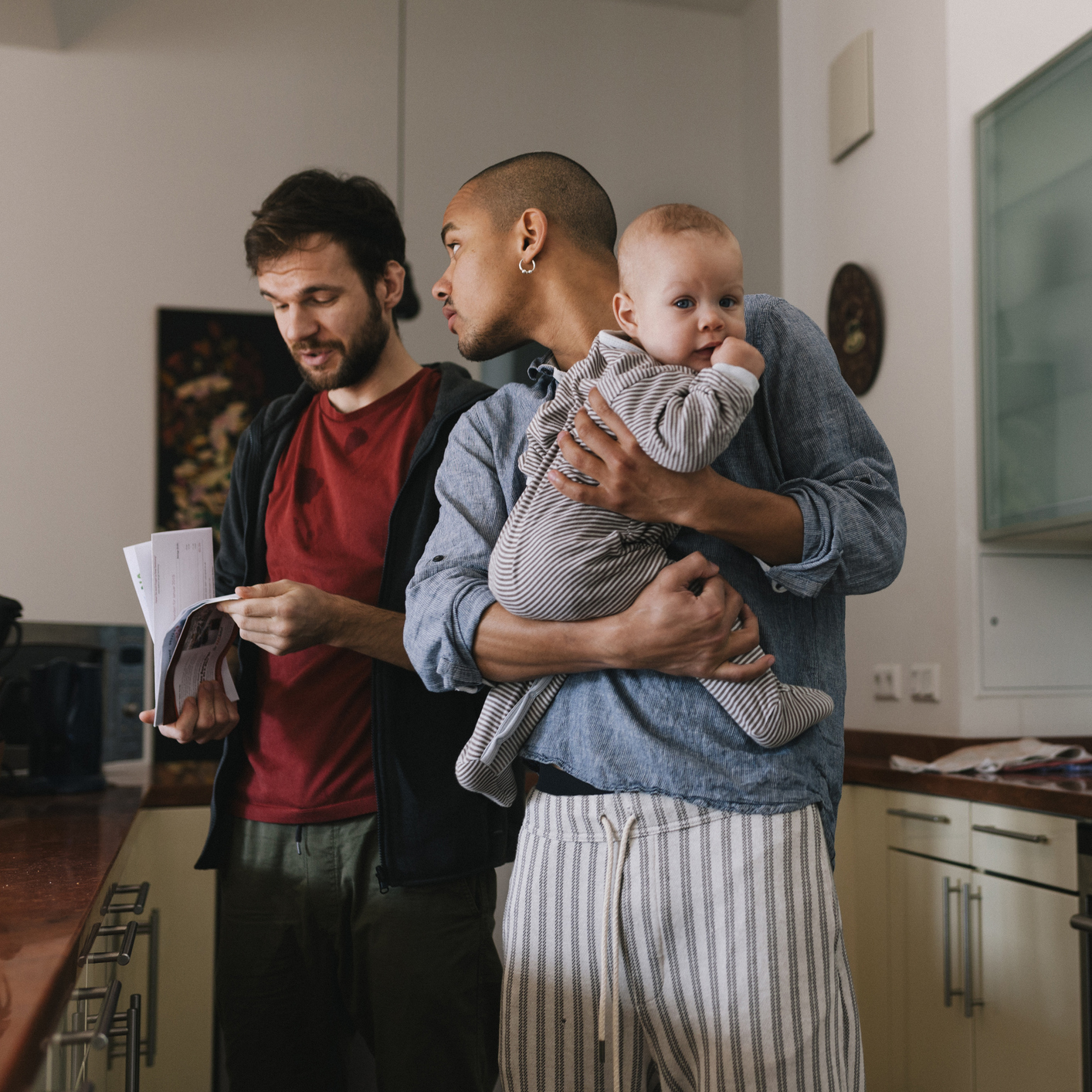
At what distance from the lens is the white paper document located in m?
1.32

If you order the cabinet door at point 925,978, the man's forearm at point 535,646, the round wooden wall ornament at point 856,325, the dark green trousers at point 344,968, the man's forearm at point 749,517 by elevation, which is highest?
the round wooden wall ornament at point 856,325

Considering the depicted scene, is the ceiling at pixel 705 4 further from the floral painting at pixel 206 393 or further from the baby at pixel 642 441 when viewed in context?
the baby at pixel 642 441

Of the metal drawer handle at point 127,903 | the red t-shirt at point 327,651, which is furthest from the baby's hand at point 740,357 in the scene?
the metal drawer handle at point 127,903

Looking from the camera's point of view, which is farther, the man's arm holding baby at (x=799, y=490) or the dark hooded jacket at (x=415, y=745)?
the dark hooded jacket at (x=415, y=745)

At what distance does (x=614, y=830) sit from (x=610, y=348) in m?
0.44

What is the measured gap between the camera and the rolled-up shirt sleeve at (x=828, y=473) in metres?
0.92

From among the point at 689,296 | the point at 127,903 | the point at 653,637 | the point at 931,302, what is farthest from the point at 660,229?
the point at 931,302

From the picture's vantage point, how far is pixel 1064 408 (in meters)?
2.50

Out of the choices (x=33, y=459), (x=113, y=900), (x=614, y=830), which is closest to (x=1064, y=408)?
(x=614, y=830)

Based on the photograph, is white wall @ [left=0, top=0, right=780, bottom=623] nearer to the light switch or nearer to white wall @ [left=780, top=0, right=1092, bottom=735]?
the light switch

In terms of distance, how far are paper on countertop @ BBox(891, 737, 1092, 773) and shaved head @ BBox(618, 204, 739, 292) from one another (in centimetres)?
178

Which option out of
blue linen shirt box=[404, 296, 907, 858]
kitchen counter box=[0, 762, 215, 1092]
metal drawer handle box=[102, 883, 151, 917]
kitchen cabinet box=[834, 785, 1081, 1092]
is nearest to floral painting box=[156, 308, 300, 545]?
kitchen counter box=[0, 762, 215, 1092]

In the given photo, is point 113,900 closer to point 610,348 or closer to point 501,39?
point 610,348

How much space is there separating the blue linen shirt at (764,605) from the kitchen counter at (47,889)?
392mm
